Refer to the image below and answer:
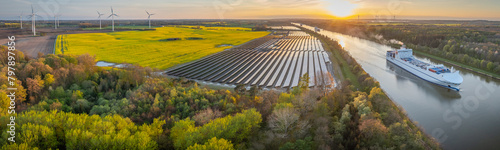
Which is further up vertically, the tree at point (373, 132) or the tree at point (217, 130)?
the tree at point (217, 130)

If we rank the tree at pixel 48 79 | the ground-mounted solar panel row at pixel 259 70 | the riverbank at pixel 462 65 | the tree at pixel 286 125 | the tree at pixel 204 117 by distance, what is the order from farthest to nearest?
the riverbank at pixel 462 65, the ground-mounted solar panel row at pixel 259 70, the tree at pixel 48 79, the tree at pixel 204 117, the tree at pixel 286 125

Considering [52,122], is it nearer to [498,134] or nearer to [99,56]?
[498,134]

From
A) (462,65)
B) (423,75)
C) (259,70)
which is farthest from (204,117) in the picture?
(462,65)

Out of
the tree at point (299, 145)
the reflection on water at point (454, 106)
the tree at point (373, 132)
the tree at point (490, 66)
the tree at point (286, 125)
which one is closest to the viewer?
the tree at point (299, 145)

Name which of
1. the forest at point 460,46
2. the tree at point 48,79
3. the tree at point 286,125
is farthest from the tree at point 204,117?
the forest at point 460,46

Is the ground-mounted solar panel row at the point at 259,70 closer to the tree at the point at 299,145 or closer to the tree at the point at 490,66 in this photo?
the tree at the point at 299,145

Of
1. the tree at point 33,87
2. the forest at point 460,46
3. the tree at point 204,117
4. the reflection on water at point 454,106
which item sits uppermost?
the forest at point 460,46

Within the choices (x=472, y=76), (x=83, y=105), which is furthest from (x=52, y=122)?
(x=472, y=76)

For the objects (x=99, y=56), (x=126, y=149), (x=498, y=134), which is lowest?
(x=498, y=134)
